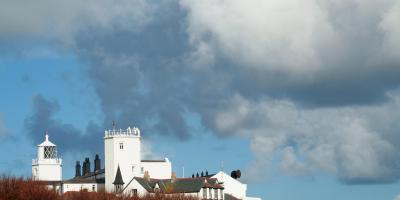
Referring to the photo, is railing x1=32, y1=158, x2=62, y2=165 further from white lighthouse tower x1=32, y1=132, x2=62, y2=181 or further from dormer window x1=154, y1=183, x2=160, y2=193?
dormer window x1=154, y1=183, x2=160, y2=193

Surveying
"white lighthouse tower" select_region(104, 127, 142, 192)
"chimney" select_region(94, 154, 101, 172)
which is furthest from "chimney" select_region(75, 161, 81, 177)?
"white lighthouse tower" select_region(104, 127, 142, 192)

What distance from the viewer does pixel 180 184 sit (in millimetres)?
169000

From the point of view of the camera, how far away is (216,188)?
6703 inches

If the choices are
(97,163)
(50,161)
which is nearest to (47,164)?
(50,161)

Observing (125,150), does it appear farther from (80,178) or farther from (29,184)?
(29,184)

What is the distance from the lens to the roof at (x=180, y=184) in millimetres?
166375

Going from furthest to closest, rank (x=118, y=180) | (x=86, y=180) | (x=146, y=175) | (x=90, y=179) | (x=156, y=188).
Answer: (x=90, y=179) < (x=86, y=180) < (x=146, y=175) < (x=118, y=180) < (x=156, y=188)

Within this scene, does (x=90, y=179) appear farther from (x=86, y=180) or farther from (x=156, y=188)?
(x=156, y=188)

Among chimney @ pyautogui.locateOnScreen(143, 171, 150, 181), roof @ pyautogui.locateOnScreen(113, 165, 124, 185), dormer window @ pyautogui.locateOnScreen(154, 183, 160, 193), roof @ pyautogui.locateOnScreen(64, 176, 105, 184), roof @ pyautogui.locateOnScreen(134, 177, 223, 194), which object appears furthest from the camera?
roof @ pyautogui.locateOnScreen(64, 176, 105, 184)

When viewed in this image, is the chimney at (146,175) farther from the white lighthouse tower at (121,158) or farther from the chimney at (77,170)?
the chimney at (77,170)

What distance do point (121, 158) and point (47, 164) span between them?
41.2 feet

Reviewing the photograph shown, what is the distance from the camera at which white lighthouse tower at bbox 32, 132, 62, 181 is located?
178m

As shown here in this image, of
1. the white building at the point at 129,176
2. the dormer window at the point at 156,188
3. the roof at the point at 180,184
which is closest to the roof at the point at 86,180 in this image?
the white building at the point at 129,176

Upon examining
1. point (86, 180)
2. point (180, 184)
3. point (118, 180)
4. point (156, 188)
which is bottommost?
point (156, 188)
